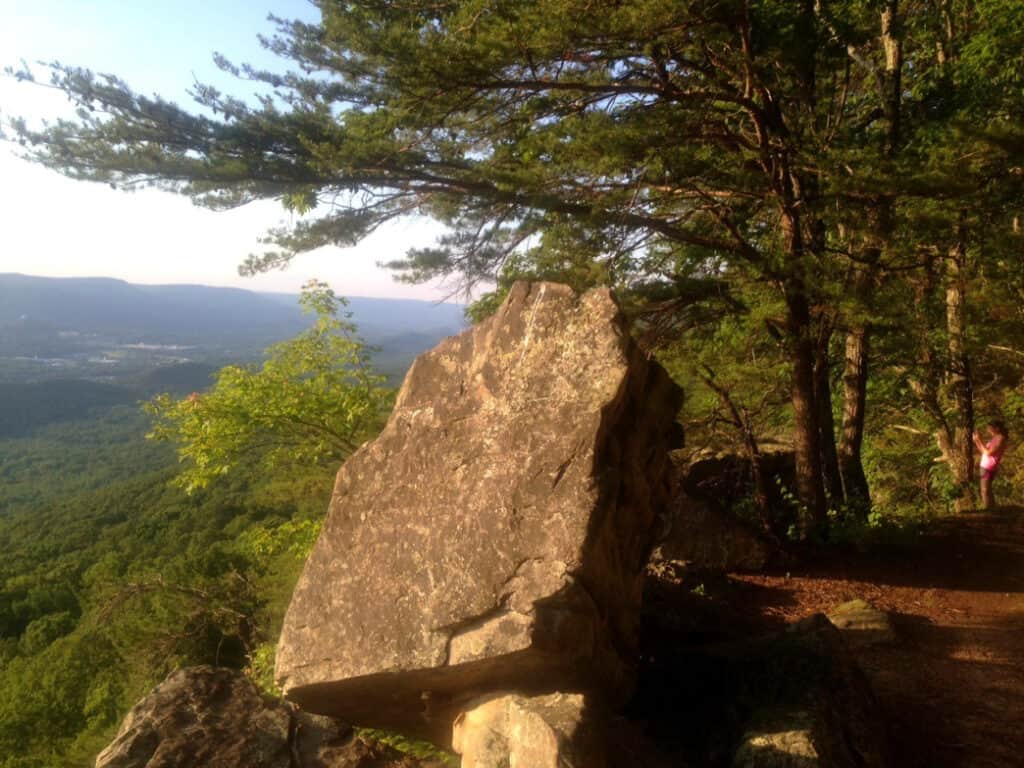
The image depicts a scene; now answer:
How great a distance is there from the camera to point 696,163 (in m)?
7.00

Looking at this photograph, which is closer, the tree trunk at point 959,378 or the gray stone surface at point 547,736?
the gray stone surface at point 547,736

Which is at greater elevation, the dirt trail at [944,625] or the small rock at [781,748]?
the small rock at [781,748]

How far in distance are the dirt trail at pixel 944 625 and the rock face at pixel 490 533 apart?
2185 mm

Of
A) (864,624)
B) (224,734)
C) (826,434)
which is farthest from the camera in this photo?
(826,434)

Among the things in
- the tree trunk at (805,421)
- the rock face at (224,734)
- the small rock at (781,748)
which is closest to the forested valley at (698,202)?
the tree trunk at (805,421)

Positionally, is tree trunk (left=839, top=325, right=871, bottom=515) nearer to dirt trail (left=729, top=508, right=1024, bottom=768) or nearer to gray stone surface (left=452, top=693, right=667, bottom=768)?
dirt trail (left=729, top=508, right=1024, bottom=768)

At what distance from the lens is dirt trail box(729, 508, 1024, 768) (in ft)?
14.1

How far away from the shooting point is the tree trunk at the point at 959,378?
8.16 meters

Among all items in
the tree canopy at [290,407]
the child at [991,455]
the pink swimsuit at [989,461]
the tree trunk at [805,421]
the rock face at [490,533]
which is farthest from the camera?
the pink swimsuit at [989,461]

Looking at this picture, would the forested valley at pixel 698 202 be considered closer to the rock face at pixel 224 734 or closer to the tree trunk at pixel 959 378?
the tree trunk at pixel 959 378

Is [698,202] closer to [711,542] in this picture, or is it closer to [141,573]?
[711,542]

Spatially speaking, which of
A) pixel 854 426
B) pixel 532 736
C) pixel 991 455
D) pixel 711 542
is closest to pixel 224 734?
pixel 532 736

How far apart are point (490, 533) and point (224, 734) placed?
6.10 feet

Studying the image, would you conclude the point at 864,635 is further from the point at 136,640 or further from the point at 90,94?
the point at 136,640
